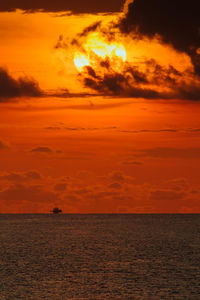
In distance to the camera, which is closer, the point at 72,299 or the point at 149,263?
the point at 72,299

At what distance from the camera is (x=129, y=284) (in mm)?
84125

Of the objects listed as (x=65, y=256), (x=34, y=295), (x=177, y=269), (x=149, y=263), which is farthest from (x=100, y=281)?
(x=65, y=256)

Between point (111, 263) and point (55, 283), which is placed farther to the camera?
point (111, 263)

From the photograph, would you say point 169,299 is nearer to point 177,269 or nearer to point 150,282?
point 150,282

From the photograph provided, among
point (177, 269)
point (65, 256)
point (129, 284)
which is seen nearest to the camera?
point (129, 284)

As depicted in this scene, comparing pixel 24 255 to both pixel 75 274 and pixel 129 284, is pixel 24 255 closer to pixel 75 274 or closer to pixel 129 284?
pixel 75 274

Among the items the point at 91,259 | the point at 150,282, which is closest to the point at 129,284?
the point at 150,282

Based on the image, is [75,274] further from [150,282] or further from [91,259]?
[91,259]

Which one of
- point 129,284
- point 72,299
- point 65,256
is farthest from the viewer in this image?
point 65,256

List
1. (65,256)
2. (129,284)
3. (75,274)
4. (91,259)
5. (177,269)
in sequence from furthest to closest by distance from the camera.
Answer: (65,256) → (91,259) → (177,269) → (75,274) → (129,284)

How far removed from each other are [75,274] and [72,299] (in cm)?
2582

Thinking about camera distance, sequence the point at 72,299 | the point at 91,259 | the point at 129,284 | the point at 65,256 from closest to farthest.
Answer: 1. the point at 72,299
2. the point at 129,284
3. the point at 91,259
4. the point at 65,256

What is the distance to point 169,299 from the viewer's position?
71.5 meters

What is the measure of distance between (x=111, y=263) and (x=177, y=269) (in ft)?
55.0
